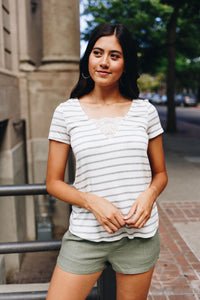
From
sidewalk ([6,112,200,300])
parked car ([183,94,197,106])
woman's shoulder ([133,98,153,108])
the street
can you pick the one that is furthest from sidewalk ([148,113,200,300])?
parked car ([183,94,197,106])

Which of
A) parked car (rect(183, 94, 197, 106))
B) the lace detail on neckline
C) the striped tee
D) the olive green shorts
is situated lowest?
parked car (rect(183, 94, 197, 106))

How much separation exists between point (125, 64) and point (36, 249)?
111 centimetres

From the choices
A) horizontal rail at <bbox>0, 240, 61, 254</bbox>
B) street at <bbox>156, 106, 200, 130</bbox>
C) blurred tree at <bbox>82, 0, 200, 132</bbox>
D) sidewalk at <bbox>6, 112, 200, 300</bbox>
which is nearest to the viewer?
horizontal rail at <bbox>0, 240, 61, 254</bbox>

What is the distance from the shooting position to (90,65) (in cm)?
163

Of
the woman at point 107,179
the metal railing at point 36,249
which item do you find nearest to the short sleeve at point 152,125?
the woman at point 107,179

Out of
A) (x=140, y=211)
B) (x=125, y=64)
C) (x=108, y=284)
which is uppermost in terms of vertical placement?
(x=125, y=64)

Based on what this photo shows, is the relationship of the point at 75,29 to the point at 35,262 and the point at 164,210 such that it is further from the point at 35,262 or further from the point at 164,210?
the point at 35,262

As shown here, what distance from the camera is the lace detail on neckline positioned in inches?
59.5

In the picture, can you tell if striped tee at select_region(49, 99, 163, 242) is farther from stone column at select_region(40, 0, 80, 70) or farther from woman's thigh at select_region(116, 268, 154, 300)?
stone column at select_region(40, 0, 80, 70)

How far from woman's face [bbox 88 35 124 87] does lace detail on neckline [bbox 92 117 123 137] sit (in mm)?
189

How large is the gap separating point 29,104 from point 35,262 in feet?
10.3

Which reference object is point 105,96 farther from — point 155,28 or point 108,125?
point 155,28

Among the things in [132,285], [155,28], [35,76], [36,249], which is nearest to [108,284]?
[132,285]

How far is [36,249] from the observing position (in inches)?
71.9
